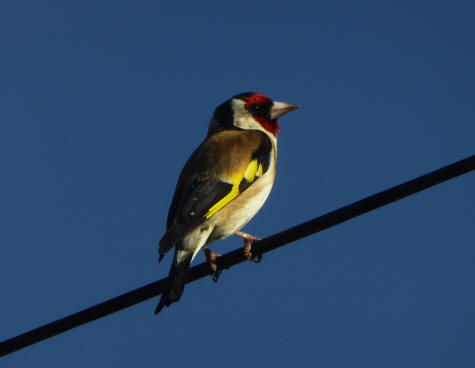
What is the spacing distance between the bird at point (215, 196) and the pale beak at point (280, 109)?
0.57m

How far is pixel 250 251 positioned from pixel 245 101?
3.87m

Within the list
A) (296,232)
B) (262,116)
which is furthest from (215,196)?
(262,116)

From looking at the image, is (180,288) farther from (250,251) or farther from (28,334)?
(28,334)

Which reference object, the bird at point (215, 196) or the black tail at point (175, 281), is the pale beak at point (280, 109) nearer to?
the bird at point (215, 196)

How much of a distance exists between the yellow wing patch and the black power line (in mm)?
1593

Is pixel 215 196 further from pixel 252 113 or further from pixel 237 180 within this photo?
pixel 252 113

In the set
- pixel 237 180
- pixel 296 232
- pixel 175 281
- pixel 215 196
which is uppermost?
pixel 237 180

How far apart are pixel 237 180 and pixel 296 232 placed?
2292 millimetres

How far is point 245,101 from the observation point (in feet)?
26.8

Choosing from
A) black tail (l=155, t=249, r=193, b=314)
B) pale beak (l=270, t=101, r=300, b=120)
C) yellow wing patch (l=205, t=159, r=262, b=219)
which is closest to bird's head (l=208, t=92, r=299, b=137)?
pale beak (l=270, t=101, r=300, b=120)

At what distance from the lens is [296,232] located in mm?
3971

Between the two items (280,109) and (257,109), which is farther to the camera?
(257,109)

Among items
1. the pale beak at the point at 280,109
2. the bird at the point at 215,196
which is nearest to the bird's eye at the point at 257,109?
the pale beak at the point at 280,109

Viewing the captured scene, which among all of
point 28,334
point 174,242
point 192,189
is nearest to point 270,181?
point 192,189
